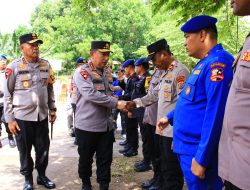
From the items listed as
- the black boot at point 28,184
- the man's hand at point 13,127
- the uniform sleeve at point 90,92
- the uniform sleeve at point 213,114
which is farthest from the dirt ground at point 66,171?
the uniform sleeve at point 213,114

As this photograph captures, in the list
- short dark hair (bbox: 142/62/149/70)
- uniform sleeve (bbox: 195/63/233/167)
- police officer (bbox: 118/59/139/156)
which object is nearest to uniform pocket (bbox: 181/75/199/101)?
uniform sleeve (bbox: 195/63/233/167)

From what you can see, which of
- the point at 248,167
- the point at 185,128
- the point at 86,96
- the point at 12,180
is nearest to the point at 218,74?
the point at 185,128

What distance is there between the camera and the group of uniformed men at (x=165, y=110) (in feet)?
5.88

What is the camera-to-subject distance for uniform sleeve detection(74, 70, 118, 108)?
4.14m

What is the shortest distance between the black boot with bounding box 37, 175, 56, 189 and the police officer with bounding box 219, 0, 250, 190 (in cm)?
341

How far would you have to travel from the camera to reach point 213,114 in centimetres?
216

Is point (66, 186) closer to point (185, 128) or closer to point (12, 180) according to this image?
point (12, 180)

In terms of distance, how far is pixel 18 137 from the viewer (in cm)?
455

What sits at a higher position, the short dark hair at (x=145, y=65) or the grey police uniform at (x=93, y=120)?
the short dark hair at (x=145, y=65)

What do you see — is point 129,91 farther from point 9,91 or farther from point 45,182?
point 9,91

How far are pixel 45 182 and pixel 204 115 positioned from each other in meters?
3.21

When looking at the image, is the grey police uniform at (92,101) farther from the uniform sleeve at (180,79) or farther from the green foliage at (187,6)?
the green foliage at (187,6)

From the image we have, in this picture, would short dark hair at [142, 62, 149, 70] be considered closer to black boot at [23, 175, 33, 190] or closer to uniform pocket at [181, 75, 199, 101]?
black boot at [23, 175, 33, 190]

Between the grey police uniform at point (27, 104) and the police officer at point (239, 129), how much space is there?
3.31 meters
